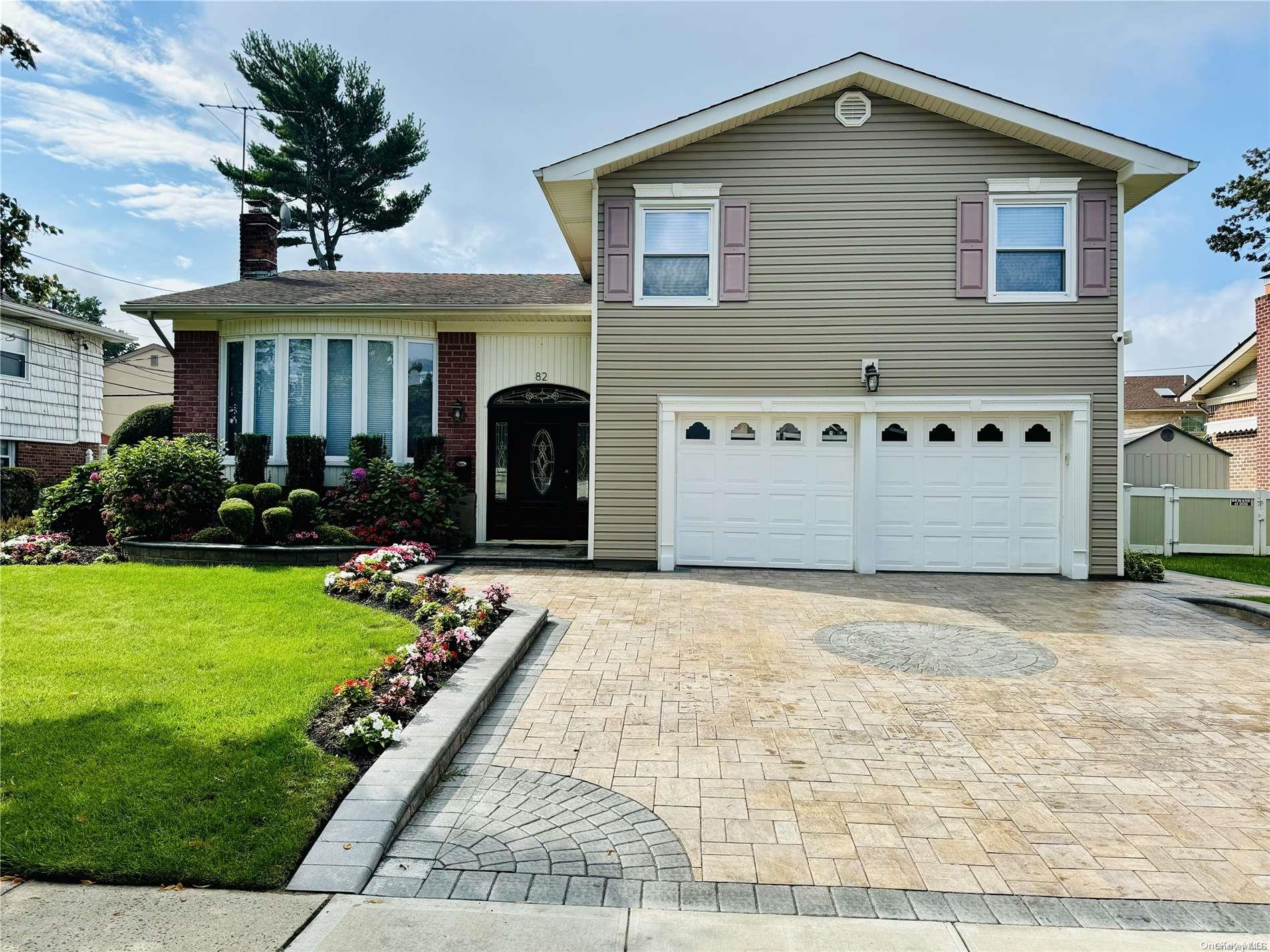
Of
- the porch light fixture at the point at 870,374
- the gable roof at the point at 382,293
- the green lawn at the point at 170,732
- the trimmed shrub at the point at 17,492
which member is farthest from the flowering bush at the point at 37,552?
the porch light fixture at the point at 870,374

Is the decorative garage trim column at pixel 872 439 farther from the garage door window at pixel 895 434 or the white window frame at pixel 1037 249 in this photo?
the white window frame at pixel 1037 249

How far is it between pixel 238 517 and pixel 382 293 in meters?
4.84

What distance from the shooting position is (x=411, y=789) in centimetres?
339

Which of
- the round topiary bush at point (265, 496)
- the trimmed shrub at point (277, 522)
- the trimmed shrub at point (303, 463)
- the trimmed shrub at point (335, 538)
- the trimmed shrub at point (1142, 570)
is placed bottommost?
the trimmed shrub at point (1142, 570)

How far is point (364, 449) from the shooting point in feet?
37.6

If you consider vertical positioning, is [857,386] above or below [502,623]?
above

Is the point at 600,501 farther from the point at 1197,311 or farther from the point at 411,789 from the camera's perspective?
the point at 1197,311

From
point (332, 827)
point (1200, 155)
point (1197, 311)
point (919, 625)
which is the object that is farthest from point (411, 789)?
point (1197, 311)

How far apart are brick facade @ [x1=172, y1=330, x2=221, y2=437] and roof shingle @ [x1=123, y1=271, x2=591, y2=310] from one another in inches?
24.9

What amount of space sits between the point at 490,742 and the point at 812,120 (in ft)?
30.3

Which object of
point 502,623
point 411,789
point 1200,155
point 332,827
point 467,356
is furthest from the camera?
point 467,356

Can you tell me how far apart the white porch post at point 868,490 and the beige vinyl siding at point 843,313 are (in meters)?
0.56

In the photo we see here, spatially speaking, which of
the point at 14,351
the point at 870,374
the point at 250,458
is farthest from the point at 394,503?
the point at 14,351

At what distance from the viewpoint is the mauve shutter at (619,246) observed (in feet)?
33.4
